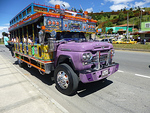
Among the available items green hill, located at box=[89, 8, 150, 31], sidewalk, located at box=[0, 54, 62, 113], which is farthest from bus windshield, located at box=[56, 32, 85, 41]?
green hill, located at box=[89, 8, 150, 31]

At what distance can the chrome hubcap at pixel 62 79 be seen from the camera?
393cm

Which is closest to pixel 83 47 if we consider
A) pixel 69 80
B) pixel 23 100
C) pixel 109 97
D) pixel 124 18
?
pixel 69 80

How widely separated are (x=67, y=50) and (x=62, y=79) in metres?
0.92

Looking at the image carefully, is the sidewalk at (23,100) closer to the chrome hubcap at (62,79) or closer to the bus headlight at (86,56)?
the chrome hubcap at (62,79)

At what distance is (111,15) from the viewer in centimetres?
10444

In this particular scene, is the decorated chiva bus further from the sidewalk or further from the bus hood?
the sidewalk

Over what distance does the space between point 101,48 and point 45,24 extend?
2.06m

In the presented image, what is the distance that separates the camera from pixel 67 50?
12.9 ft

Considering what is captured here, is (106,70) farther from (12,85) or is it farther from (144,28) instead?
(144,28)

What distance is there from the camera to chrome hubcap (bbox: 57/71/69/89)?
393cm

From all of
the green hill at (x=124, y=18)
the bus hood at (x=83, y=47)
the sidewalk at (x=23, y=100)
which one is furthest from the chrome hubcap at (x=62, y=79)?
the green hill at (x=124, y=18)

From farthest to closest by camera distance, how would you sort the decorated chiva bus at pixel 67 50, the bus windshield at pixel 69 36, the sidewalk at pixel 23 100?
the bus windshield at pixel 69 36 < the decorated chiva bus at pixel 67 50 < the sidewalk at pixel 23 100

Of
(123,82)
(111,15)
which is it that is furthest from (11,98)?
(111,15)

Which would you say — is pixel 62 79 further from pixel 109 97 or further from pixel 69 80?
pixel 109 97
